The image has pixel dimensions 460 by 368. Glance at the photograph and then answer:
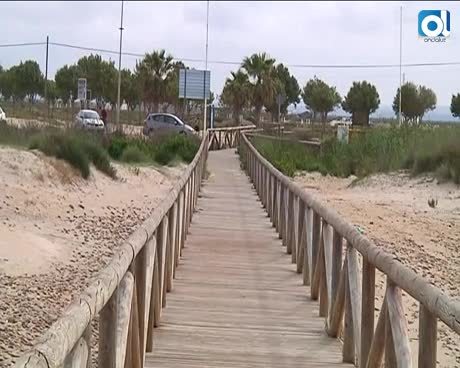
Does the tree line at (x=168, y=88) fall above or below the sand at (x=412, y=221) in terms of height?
above

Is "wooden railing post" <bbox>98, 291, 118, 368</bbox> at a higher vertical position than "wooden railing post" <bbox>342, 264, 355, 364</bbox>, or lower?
higher

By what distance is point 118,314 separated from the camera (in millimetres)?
4234

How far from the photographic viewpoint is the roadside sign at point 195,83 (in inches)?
1330

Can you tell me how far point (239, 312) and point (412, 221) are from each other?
10433mm

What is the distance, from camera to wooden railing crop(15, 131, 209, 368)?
2.85 metres

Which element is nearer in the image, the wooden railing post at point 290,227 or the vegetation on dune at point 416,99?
the wooden railing post at point 290,227

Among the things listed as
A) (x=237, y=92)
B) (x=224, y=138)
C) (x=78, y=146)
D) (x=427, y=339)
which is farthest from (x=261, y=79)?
(x=427, y=339)

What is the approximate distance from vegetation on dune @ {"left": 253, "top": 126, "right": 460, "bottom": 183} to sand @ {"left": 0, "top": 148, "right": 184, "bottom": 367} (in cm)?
668

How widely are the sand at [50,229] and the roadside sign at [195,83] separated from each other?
11.3 meters

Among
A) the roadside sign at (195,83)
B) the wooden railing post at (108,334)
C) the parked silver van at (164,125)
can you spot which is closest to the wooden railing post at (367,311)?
the wooden railing post at (108,334)

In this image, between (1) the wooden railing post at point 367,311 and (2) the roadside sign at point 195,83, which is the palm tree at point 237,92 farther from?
(1) the wooden railing post at point 367,311

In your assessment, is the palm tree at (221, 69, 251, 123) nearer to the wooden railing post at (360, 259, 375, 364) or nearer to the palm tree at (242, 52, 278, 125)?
the palm tree at (242, 52, 278, 125)

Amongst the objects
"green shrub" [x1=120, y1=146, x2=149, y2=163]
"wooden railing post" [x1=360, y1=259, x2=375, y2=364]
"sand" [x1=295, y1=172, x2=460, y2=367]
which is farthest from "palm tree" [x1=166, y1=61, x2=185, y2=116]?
"wooden railing post" [x1=360, y1=259, x2=375, y2=364]

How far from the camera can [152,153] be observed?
88.5ft
